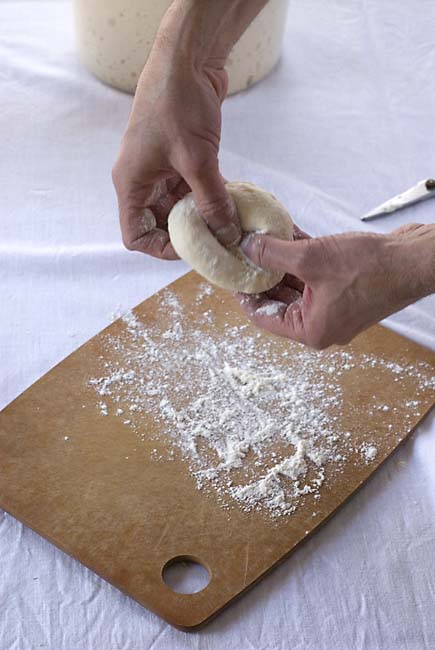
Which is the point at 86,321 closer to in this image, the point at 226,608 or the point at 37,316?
the point at 37,316

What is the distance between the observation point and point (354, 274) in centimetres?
101

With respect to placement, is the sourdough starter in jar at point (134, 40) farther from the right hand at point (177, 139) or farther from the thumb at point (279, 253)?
the thumb at point (279, 253)

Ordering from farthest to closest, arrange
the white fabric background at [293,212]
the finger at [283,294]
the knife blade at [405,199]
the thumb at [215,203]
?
the knife blade at [405,199] < the finger at [283,294] < the thumb at [215,203] < the white fabric background at [293,212]

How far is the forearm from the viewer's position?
3.62 feet

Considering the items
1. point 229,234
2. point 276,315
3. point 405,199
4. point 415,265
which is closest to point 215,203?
point 229,234

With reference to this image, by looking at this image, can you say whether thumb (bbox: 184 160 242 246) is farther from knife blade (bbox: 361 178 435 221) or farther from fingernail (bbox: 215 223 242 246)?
knife blade (bbox: 361 178 435 221)

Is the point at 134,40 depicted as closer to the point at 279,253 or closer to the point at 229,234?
the point at 229,234

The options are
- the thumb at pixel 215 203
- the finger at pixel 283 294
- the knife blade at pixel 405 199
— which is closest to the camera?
the thumb at pixel 215 203

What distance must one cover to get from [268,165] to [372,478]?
2.52 feet

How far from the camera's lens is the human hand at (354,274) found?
1.01 m

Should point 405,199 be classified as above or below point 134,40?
below

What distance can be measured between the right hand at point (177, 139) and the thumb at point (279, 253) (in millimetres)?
51

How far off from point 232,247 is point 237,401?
0.72ft

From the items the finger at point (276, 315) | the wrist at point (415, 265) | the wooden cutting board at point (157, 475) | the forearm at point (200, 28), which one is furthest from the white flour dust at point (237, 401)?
the forearm at point (200, 28)
